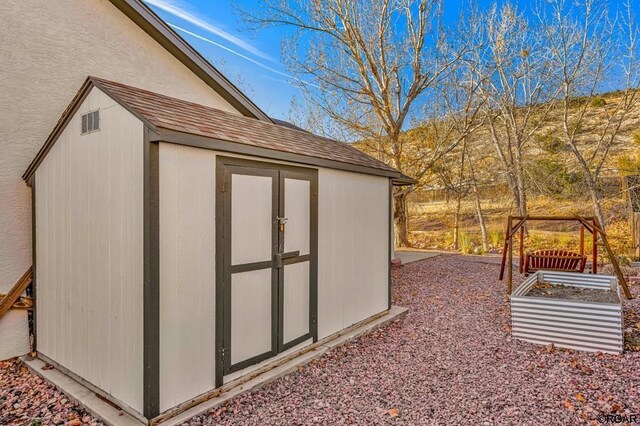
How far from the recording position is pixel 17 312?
153 inches

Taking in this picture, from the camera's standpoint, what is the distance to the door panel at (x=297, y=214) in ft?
12.5

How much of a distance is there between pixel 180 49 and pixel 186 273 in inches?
142

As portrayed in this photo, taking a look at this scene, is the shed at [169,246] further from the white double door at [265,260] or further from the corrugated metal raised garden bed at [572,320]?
the corrugated metal raised garden bed at [572,320]

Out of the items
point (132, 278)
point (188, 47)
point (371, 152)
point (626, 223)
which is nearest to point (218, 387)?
point (132, 278)

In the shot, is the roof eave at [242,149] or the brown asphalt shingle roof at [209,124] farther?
the brown asphalt shingle roof at [209,124]

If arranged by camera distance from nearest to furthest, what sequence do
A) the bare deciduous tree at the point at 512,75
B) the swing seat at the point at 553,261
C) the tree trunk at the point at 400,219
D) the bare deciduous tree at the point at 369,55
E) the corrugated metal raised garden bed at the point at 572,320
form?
1. the corrugated metal raised garden bed at the point at 572,320
2. the swing seat at the point at 553,261
3. the bare deciduous tree at the point at 369,55
4. the bare deciduous tree at the point at 512,75
5. the tree trunk at the point at 400,219

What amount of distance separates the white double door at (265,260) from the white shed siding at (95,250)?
0.66 m

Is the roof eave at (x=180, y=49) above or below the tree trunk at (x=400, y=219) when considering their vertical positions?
above

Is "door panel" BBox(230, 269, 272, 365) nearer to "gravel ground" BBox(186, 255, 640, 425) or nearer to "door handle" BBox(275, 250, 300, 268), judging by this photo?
"door handle" BBox(275, 250, 300, 268)

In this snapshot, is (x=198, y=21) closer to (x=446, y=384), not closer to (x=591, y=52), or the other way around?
(x=446, y=384)

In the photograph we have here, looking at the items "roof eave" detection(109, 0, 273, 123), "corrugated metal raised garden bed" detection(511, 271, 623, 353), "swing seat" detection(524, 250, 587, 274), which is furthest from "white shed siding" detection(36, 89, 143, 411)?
"swing seat" detection(524, 250, 587, 274)

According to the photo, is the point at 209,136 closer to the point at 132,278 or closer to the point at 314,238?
the point at 132,278

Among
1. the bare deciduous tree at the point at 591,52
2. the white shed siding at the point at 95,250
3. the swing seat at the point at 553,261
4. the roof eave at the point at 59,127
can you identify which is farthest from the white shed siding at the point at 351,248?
the bare deciduous tree at the point at 591,52

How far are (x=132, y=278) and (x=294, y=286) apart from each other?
165 cm
